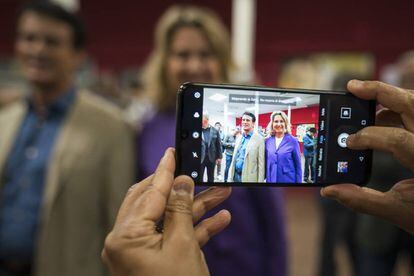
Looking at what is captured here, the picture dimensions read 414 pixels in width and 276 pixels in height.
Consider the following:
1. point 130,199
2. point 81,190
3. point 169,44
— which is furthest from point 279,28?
point 130,199

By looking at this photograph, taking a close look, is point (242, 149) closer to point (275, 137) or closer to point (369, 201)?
point (275, 137)

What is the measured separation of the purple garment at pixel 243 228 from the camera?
1166 mm

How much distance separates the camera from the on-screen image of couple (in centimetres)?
74

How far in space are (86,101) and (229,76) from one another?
477 mm

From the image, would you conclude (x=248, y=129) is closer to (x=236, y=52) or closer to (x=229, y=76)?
(x=229, y=76)

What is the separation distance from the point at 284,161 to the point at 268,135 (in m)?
0.05

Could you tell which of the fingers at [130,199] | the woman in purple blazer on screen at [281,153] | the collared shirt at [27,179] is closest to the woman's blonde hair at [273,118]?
the woman in purple blazer on screen at [281,153]

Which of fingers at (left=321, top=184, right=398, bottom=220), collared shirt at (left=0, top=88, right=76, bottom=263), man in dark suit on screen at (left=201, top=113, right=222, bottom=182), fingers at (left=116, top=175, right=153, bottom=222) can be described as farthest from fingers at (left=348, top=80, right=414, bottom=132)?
collared shirt at (left=0, top=88, right=76, bottom=263)

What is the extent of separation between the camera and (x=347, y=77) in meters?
2.46

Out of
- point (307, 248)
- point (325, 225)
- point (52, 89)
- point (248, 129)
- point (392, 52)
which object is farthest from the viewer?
point (392, 52)

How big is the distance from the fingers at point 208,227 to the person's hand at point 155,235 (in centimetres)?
7

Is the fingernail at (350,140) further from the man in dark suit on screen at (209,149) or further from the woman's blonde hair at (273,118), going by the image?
the man in dark suit on screen at (209,149)

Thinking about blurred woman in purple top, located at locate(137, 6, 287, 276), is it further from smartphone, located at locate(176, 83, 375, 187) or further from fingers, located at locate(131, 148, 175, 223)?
fingers, located at locate(131, 148, 175, 223)

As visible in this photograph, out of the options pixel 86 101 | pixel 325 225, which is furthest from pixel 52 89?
pixel 325 225
